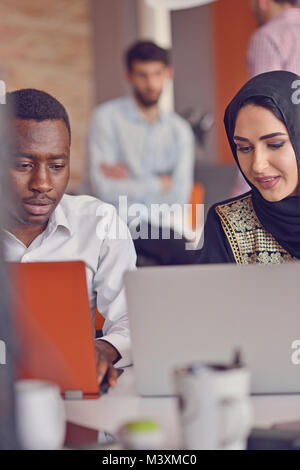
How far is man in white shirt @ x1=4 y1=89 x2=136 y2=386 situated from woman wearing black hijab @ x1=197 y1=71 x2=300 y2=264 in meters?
0.24

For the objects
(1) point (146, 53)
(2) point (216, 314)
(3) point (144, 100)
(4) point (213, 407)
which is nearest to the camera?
(4) point (213, 407)

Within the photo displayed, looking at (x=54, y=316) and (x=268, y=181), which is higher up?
(x=268, y=181)

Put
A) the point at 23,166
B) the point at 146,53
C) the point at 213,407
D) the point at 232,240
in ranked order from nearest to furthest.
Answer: the point at 213,407 → the point at 23,166 → the point at 232,240 → the point at 146,53

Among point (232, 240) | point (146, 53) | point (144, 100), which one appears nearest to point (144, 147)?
point (144, 100)

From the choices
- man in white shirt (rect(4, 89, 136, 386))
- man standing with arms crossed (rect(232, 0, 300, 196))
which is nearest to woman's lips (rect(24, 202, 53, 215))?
man in white shirt (rect(4, 89, 136, 386))

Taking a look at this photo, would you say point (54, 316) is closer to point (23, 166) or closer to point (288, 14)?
point (23, 166)

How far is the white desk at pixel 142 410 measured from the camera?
96 cm

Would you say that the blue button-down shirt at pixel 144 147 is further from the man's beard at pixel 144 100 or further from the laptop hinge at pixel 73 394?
the laptop hinge at pixel 73 394

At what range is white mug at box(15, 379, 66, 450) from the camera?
0.83m

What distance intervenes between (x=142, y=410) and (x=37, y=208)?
729 mm

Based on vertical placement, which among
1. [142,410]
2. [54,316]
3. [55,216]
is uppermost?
[55,216]

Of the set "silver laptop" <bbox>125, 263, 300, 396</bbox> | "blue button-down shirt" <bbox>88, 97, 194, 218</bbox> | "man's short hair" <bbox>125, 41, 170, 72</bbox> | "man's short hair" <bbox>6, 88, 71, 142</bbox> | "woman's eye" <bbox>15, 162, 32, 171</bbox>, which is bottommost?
"silver laptop" <bbox>125, 263, 300, 396</bbox>

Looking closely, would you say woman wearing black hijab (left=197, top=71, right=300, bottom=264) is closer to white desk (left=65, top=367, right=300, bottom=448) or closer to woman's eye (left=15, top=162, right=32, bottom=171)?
woman's eye (left=15, top=162, right=32, bottom=171)

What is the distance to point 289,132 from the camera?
1.67 meters
